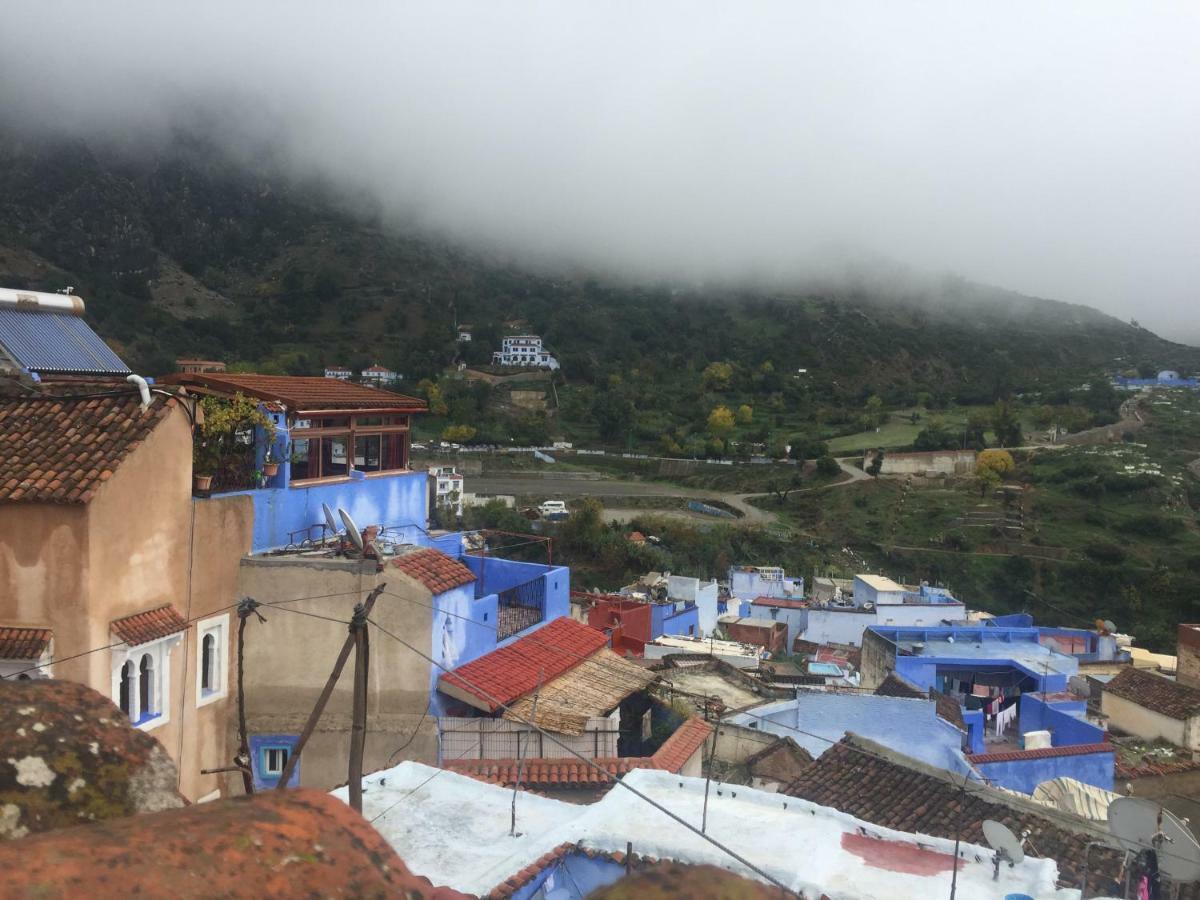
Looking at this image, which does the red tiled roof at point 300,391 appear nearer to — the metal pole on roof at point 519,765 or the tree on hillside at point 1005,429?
the metal pole on roof at point 519,765

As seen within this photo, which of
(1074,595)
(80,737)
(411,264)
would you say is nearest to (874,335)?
(411,264)

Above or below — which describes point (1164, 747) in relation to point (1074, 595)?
above

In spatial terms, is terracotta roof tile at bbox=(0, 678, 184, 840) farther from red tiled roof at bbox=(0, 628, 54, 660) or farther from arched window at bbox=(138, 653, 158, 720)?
arched window at bbox=(138, 653, 158, 720)

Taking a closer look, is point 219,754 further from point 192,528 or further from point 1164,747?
point 1164,747

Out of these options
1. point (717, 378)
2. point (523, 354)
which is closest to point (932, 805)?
point (717, 378)

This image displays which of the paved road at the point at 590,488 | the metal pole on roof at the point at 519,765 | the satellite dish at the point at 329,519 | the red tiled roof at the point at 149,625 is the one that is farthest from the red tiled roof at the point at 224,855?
the paved road at the point at 590,488

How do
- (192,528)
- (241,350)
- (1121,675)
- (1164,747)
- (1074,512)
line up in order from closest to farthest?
(192,528) < (1164,747) < (1121,675) < (1074,512) < (241,350)
